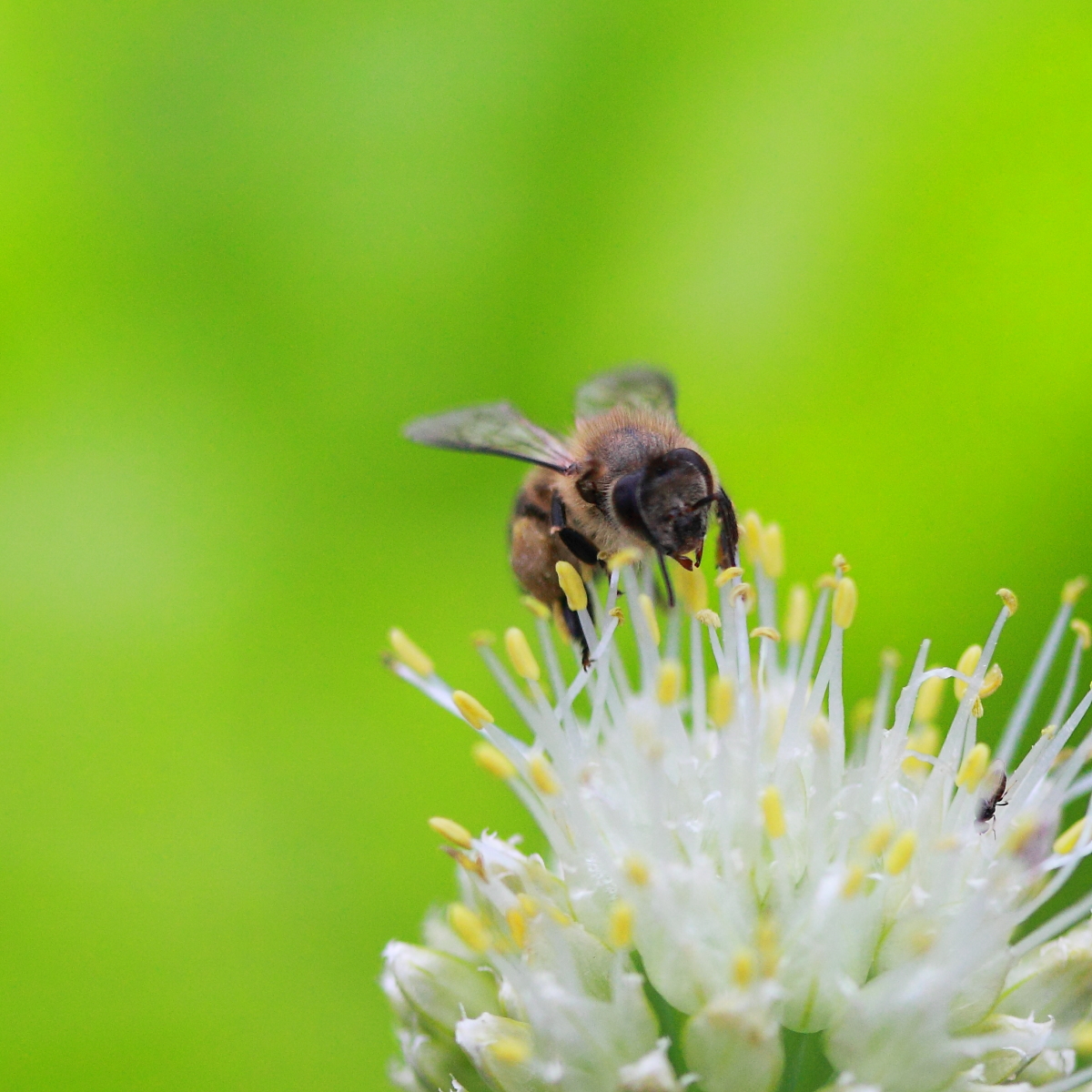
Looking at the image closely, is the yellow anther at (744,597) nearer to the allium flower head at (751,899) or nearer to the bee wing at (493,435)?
the allium flower head at (751,899)

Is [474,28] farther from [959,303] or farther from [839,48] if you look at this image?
[959,303]

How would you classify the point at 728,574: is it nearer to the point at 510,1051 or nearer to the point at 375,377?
the point at 510,1051

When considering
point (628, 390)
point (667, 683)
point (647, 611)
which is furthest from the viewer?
point (628, 390)

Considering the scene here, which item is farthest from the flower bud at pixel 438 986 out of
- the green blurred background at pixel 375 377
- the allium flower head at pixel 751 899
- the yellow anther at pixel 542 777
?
the green blurred background at pixel 375 377

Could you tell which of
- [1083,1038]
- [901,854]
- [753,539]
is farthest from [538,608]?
[1083,1038]

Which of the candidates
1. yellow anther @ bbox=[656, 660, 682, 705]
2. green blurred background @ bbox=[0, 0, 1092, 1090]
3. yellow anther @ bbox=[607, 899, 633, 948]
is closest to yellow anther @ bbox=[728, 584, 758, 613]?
yellow anther @ bbox=[656, 660, 682, 705]
